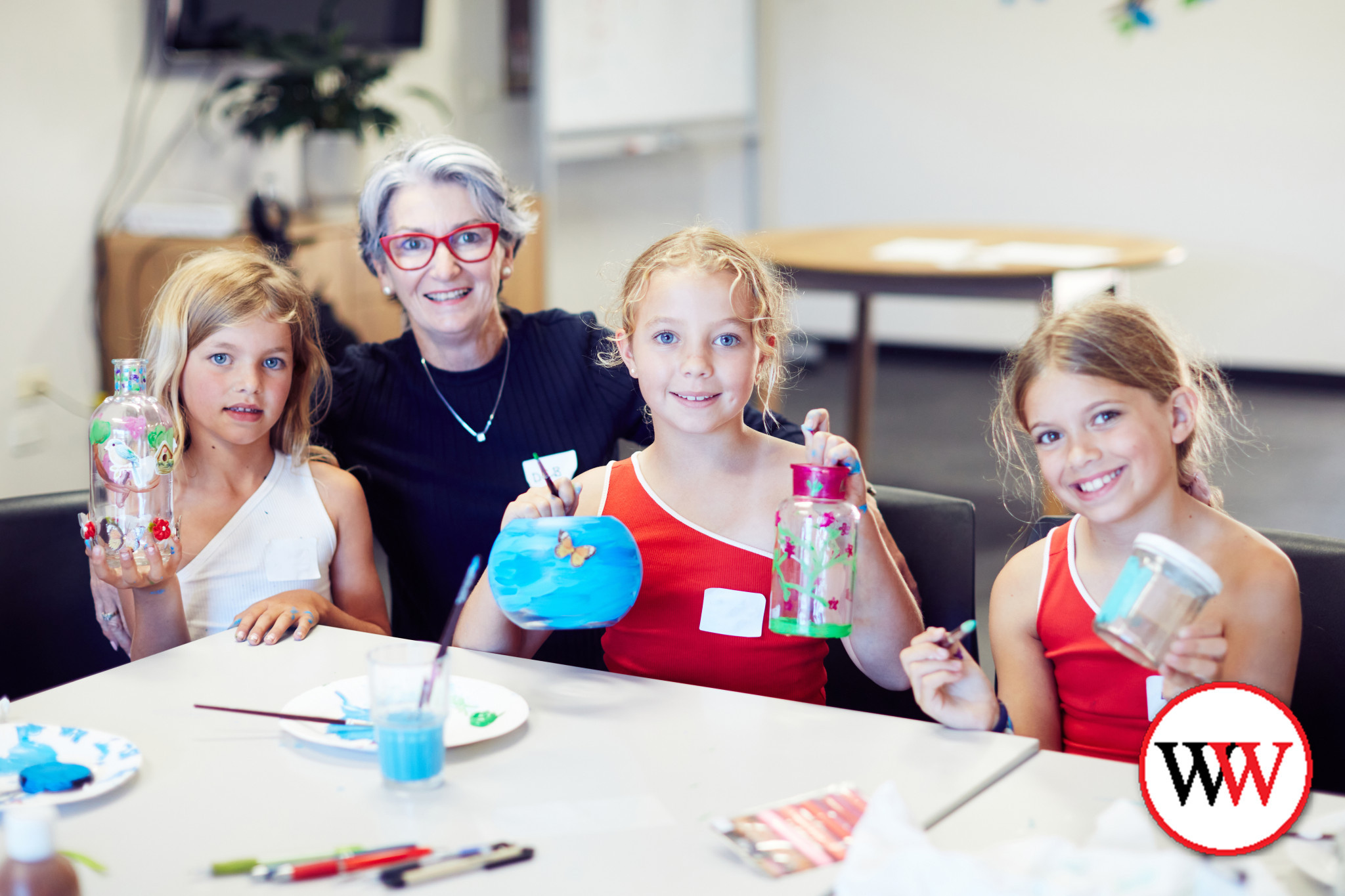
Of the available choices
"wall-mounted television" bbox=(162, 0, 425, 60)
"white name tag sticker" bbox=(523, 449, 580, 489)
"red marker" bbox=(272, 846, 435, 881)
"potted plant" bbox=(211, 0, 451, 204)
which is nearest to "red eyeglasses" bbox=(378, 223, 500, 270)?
"white name tag sticker" bbox=(523, 449, 580, 489)

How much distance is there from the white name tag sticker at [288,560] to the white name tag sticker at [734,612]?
581 millimetres

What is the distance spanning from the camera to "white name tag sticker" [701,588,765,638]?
55.5 inches

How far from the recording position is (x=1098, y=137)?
5816mm

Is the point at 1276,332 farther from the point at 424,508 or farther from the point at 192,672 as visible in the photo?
the point at 192,672

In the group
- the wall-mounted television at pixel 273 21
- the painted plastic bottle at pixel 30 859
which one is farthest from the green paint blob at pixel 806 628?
the wall-mounted television at pixel 273 21

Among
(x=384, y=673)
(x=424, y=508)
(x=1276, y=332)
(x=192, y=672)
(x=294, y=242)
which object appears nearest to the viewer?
(x=384, y=673)

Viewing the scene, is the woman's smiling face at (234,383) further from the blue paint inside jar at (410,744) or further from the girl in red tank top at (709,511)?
the blue paint inside jar at (410,744)

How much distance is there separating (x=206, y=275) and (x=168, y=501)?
0.34 meters

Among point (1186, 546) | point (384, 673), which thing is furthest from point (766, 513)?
point (384, 673)

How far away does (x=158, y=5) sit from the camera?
12.3 feet

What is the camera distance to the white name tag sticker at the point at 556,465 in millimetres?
1853

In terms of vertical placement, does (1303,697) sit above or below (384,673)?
below

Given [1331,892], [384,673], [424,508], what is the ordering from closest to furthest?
[1331,892] → [384,673] → [424,508]

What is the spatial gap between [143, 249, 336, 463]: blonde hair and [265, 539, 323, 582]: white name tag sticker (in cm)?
15
